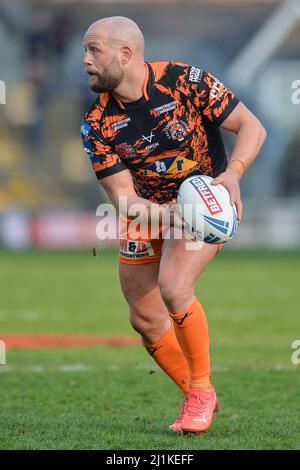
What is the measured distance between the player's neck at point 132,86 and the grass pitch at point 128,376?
5.93ft

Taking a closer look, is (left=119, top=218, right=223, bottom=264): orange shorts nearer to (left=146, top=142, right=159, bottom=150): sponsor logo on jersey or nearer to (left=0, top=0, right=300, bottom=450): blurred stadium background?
(left=146, top=142, right=159, bottom=150): sponsor logo on jersey

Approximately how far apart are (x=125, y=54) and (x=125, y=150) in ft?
1.73

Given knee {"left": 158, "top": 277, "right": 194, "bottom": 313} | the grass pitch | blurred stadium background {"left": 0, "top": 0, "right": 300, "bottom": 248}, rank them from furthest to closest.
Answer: blurred stadium background {"left": 0, "top": 0, "right": 300, "bottom": 248}, knee {"left": 158, "top": 277, "right": 194, "bottom": 313}, the grass pitch

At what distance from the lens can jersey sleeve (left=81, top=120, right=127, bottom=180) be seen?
17.9 ft

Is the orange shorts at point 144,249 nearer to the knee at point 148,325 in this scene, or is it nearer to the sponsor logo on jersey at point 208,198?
the knee at point 148,325

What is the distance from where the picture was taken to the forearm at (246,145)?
5410 mm

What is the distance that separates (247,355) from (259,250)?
1568cm

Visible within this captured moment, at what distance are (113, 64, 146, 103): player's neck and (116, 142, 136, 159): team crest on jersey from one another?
0.25 meters

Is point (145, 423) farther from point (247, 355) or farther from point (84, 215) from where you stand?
point (84, 215)

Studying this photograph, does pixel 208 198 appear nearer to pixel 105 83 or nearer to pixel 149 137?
pixel 149 137

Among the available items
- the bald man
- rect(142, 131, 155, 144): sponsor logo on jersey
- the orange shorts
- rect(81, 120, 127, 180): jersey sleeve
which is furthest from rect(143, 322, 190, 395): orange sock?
rect(142, 131, 155, 144): sponsor logo on jersey

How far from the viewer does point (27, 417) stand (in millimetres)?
5840

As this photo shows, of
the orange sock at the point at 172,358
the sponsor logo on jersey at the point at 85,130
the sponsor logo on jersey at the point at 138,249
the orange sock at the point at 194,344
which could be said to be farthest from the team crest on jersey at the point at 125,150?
the orange sock at the point at 172,358
